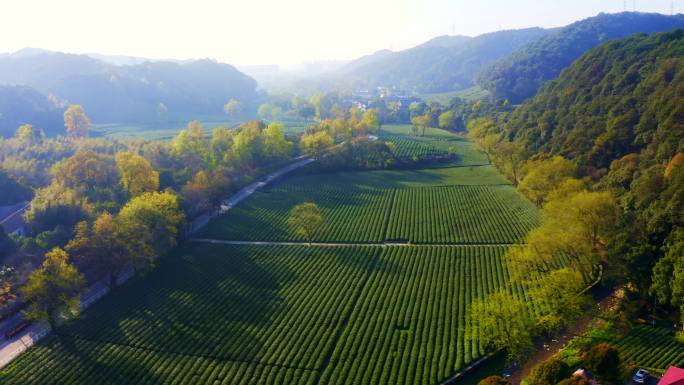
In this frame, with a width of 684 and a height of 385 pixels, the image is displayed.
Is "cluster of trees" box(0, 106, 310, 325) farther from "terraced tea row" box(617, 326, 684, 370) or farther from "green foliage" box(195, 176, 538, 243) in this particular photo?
"terraced tea row" box(617, 326, 684, 370)

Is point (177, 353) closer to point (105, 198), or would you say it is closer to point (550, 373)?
point (550, 373)

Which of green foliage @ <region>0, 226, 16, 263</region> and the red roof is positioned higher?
green foliage @ <region>0, 226, 16, 263</region>

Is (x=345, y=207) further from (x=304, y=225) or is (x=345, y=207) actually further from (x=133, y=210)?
(x=133, y=210)

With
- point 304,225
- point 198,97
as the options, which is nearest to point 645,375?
point 304,225

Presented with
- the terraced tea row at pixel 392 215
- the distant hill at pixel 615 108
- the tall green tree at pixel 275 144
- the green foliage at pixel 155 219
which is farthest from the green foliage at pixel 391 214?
the tall green tree at pixel 275 144

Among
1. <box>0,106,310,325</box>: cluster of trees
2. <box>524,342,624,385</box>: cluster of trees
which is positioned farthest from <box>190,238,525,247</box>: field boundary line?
<box>524,342,624,385</box>: cluster of trees

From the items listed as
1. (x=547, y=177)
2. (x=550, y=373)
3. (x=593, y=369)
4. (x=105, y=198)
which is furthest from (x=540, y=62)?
(x=550, y=373)
